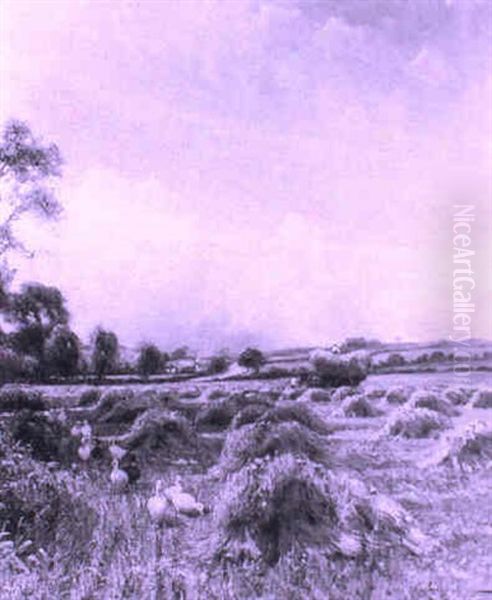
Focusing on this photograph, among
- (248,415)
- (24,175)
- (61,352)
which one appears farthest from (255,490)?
(24,175)

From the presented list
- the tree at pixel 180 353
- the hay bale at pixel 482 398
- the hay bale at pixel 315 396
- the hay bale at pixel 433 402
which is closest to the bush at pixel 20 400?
the tree at pixel 180 353

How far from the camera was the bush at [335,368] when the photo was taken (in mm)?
3447

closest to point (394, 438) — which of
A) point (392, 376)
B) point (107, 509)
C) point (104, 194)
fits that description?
point (392, 376)

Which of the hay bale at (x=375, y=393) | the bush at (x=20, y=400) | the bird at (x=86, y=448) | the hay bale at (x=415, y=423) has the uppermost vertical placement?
the hay bale at (x=375, y=393)

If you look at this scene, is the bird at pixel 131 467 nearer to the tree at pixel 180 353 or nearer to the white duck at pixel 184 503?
the white duck at pixel 184 503

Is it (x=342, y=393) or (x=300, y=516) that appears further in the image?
(x=342, y=393)

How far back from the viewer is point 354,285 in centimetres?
356

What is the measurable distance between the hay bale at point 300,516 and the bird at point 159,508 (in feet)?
0.57

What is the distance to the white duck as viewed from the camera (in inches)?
126

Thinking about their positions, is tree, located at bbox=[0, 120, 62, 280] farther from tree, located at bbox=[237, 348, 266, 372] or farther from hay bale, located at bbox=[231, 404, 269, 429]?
hay bale, located at bbox=[231, 404, 269, 429]

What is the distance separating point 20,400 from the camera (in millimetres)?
3295

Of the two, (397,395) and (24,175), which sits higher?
(24,175)

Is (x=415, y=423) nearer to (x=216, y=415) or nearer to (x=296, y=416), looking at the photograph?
(x=296, y=416)

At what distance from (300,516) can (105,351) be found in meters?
0.90
